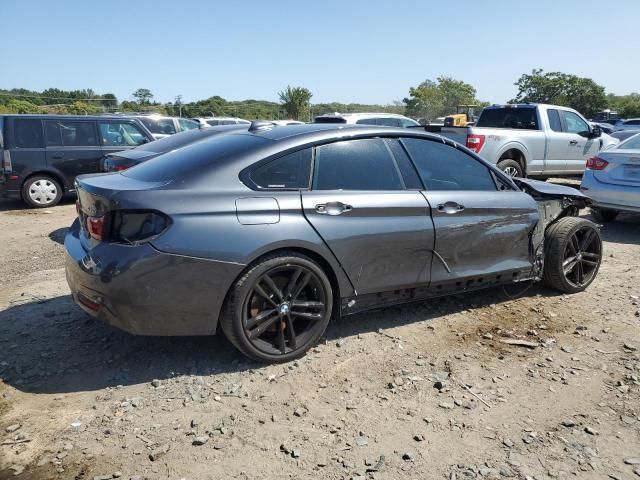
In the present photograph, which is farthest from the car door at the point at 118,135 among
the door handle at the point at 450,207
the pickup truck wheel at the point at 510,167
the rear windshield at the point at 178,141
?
the door handle at the point at 450,207

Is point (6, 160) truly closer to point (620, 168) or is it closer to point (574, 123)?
point (620, 168)

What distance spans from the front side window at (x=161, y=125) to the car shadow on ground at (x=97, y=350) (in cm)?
1045

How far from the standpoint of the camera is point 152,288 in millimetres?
3072

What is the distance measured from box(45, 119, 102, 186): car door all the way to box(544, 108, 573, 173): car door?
913cm

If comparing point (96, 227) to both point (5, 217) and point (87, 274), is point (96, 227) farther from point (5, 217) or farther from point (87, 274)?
point (5, 217)

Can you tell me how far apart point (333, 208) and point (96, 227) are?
153 cm

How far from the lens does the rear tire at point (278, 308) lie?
3.29m

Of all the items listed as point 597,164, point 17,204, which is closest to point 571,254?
point 597,164

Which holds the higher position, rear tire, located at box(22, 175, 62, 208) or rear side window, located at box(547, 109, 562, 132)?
rear side window, located at box(547, 109, 562, 132)

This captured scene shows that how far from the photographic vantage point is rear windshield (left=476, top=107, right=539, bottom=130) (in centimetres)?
1114

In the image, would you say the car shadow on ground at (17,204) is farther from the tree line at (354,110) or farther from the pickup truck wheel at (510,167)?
the tree line at (354,110)

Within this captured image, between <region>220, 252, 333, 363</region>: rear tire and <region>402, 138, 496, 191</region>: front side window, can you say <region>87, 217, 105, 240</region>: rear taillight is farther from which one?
<region>402, 138, 496, 191</region>: front side window

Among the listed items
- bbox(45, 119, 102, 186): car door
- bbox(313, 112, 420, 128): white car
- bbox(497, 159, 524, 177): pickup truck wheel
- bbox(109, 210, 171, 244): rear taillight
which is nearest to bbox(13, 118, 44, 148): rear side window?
bbox(45, 119, 102, 186): car door

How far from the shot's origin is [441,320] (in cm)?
433
